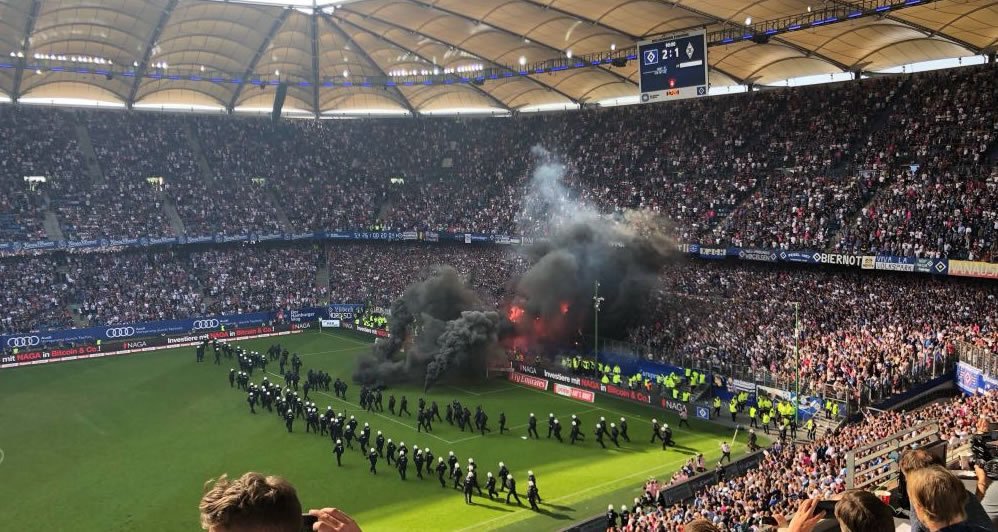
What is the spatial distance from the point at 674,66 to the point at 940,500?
27.5m

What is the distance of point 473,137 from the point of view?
212 ft

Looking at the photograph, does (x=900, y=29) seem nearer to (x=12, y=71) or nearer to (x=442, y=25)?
(x=442, y=25)

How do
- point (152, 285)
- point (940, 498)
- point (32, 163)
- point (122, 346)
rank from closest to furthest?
point (940, 498)
point (122, 346)
point (152, 285)
point (32, 163)

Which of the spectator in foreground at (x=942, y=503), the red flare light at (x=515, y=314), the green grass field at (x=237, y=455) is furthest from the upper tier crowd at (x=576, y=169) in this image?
the spectator in foreground at (x=942, y=503)

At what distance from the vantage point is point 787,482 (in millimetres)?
17891

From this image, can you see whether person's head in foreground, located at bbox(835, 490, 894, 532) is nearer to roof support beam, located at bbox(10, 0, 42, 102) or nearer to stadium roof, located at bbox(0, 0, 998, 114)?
stadium roof, located at bbox(0, 0, 998, 114)

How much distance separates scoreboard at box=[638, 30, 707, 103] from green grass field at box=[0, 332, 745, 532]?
41.6ft

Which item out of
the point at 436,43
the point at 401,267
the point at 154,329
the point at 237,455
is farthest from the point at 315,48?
the point at 237,455

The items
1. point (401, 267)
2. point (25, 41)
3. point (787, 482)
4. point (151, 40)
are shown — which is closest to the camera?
point (787, 482)

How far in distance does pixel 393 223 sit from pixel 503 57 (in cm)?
1873

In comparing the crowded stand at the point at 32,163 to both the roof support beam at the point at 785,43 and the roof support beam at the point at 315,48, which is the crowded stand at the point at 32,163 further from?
the roof support beam at the point at 785,43

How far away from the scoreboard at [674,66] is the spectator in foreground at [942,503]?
26.3 metres

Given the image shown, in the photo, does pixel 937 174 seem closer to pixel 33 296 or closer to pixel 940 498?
pixel 940 498

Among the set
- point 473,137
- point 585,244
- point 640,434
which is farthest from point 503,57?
point 640,434
